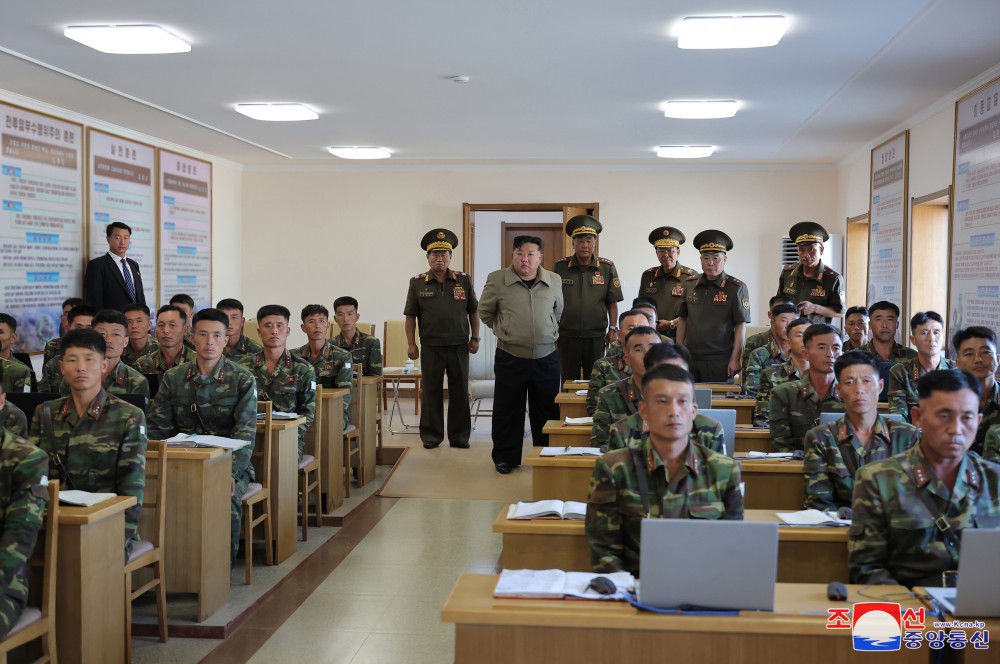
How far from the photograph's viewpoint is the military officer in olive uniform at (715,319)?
6922mm

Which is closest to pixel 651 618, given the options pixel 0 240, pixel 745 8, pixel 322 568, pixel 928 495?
pixel 928 495

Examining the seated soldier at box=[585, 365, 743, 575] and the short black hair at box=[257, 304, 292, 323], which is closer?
the seated soldier at box=[585, 365, 743, 575]

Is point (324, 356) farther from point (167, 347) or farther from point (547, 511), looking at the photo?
point (547, 511)

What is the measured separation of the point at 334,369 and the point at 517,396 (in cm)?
142

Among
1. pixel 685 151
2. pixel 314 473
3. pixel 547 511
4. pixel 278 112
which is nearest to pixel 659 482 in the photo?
pixel 547 511

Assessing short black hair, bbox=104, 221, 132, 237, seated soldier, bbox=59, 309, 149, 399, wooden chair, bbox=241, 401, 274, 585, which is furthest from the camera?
short black hair, bbox=104, 221, 132, 237

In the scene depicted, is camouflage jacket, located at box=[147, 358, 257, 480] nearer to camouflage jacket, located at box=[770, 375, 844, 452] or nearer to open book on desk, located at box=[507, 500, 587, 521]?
open book on desk, located at box=[507, 500, 587, 521]

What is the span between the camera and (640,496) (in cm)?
276

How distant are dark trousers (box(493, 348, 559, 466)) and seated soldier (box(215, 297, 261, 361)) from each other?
182cm

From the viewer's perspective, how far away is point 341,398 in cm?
604

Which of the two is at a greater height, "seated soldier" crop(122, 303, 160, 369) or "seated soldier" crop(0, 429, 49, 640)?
"seated soldier" crop(122, 303, 160, 369)

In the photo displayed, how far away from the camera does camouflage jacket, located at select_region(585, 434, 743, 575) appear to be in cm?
270

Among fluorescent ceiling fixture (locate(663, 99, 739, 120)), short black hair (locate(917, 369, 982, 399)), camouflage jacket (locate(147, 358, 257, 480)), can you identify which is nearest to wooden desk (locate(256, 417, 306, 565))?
camouflage jacket (locate(147, 358, 257, 480))

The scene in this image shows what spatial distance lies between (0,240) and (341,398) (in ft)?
10.9
